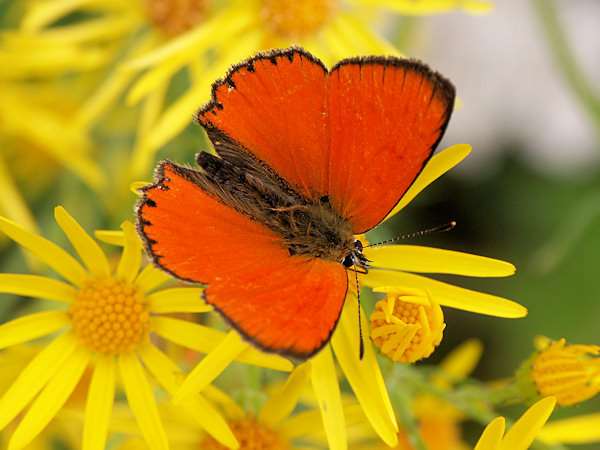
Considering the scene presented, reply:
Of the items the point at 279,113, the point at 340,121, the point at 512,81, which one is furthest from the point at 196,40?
the point at 512,81

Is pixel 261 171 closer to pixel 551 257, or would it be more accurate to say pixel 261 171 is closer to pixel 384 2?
pixel 384 2

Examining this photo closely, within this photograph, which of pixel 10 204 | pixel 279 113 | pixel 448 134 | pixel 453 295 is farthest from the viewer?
pixel 448 134

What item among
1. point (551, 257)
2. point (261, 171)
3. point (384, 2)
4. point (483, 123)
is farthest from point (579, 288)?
point (261, 171)

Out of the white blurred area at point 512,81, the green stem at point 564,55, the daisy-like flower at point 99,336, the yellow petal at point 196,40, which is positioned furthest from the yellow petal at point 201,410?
the white blurred area at point 512,81

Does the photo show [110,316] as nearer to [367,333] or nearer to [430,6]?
[367,333]

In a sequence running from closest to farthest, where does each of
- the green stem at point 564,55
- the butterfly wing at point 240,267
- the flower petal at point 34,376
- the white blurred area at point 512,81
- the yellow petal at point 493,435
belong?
1. the butterfly wing at point 240,267
2. the yellow petal at point 493,435
3. the flower petal at point 34,376
4. the green stem at point 564,55
5. the white blurred area at point 512,81

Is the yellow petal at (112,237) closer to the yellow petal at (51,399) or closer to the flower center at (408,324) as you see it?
the yellow petal at (51,399)
